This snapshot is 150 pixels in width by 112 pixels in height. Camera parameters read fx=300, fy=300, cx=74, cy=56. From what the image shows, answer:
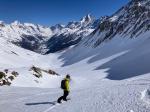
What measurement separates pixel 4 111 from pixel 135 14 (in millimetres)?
178395

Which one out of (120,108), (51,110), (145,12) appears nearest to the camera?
(120,108)

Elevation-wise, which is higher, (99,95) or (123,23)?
(123,23)

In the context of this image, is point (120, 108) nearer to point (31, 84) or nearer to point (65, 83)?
point (65, 83)

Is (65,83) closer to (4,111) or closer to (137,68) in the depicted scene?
(4,111)

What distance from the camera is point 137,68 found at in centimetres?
7488

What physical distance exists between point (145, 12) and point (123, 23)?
64.2 feet

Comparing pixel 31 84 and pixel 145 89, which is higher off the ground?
pixel 31 84

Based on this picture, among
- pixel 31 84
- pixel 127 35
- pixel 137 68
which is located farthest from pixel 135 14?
pixel 31 84

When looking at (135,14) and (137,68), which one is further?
(135,14)

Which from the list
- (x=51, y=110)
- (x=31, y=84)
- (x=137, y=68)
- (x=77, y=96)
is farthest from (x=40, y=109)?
(x=137, y=68)

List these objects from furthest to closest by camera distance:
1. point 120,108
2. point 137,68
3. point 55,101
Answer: point 137,68 → point 55,101 → point 120,108

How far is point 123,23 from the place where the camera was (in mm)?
194625

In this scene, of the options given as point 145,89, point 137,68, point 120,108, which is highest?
point 137,68

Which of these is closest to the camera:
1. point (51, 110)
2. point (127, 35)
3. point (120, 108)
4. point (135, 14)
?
point (120, 108)
